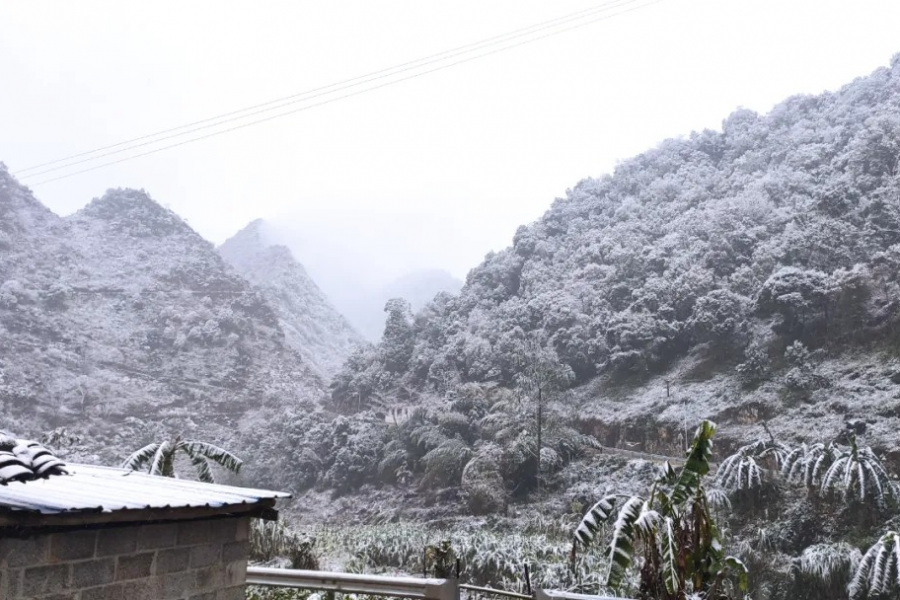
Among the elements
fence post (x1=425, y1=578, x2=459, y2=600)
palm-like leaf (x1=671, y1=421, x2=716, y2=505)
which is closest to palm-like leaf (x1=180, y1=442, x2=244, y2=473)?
palm-like leaf (x1=671, y1=421, x2=716, y2=505)

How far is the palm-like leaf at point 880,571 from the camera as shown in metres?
7.34

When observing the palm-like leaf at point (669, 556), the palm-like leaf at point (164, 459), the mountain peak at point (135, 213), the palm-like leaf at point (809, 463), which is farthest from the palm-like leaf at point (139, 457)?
the mountain peak at point (135, 213)

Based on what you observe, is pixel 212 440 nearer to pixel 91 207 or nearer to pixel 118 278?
pixel 118 278

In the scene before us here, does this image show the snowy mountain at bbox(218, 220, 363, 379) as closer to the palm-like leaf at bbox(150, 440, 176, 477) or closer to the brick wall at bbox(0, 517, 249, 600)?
the palm-like leaf at bbox(150, 440, 176, 477)

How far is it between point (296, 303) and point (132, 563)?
91.6 feet

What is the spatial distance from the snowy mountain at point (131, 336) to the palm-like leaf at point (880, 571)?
13.9 m

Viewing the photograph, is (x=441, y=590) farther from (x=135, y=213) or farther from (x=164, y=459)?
(x=135, y=213)

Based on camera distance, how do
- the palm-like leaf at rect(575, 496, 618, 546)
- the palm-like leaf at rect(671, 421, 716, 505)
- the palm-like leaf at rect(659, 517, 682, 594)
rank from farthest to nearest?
the palm-like leaf at rect(575, 496, 618, 546)
the palm-like leaf at rect(671, 421, 716, 505)
the palm-like leaf at rect(659, 517, 682, 594)

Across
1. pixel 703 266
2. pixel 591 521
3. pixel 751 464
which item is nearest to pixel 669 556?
pixel 591 521

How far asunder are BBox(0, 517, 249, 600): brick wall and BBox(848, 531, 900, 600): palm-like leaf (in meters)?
7.44

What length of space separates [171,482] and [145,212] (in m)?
28.6

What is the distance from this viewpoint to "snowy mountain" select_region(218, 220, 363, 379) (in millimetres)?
27062

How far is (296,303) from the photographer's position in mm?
29484

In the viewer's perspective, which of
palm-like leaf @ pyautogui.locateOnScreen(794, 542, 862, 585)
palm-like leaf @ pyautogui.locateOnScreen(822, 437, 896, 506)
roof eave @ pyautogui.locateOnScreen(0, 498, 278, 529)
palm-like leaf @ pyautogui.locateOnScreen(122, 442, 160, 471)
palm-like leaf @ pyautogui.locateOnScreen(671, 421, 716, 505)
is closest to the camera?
roof eave @ pyautogui.locateOnScreen(0, 498, 278, 529)
